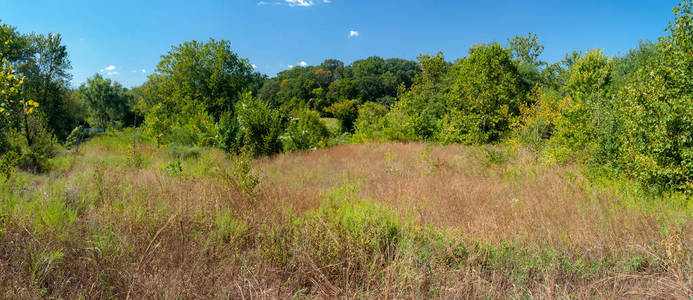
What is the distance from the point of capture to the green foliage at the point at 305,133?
520 inches

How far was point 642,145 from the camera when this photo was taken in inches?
221

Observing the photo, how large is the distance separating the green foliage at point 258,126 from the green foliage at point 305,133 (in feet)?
2.83

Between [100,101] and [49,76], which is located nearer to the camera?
[49,76]

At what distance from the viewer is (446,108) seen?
71.4 ft

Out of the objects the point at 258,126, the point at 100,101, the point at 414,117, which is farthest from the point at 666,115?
the point at 100,101

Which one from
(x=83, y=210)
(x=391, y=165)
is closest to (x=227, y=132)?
(x=391, y=165)

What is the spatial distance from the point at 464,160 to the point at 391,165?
7.92ft

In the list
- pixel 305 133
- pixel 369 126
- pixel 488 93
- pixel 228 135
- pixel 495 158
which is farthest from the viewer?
pixel 369 126

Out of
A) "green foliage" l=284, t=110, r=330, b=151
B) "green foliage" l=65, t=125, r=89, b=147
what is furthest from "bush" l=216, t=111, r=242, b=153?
"green foliage" l=65, t=125, r=89, b=147

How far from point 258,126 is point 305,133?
2860mm

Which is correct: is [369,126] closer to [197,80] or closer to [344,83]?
[197,80]

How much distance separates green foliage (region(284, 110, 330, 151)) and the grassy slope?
7.44 metres

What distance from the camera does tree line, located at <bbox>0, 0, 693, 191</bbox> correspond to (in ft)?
17.7

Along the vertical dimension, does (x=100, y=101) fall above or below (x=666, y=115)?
above
